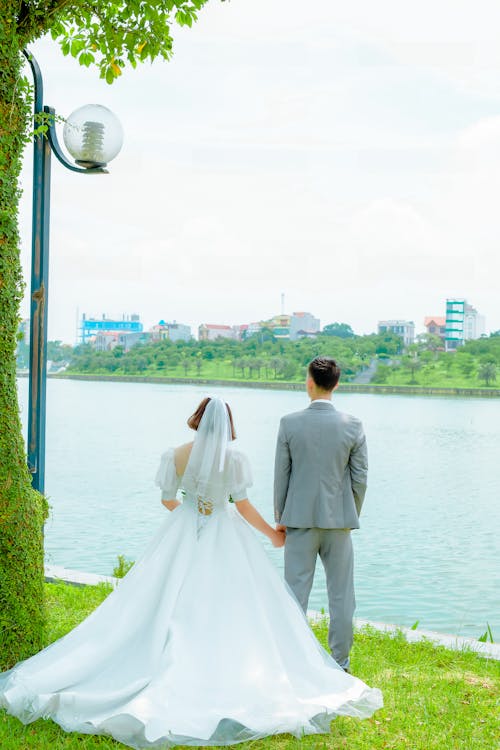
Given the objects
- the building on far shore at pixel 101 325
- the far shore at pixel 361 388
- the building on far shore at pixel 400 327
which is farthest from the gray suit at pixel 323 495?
the building on far shore at pixel 101 325

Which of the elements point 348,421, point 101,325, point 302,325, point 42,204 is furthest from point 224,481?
point 101,325

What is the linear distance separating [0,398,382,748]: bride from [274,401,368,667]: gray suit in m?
0.20

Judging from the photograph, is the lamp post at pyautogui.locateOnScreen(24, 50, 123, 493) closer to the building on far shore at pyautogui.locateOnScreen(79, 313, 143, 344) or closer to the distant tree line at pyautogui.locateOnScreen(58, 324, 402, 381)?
the distant tree line at pyautogui.locateOnScreen(58, 324, 402, 381)

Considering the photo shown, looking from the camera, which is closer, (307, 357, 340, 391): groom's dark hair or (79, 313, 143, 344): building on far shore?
(307, 357, 340, 391): groom's dark hair

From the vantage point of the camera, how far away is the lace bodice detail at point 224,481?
13.5ft

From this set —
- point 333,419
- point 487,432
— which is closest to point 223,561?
point 333,419

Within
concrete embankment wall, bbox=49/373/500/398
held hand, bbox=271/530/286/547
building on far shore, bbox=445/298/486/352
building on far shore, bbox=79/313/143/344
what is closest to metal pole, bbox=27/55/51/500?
held hand, bbox=271/530/286/547

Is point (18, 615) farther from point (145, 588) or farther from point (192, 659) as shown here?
point (192, 659)

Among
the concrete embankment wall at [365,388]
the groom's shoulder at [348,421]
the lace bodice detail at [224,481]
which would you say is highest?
the groom's shoulder at [348,421]

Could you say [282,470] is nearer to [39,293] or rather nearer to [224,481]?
[224,481]

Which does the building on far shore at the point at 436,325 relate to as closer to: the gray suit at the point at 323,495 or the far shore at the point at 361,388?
the far shore at the point at 361,388

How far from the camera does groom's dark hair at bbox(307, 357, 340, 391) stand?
428 centimetres

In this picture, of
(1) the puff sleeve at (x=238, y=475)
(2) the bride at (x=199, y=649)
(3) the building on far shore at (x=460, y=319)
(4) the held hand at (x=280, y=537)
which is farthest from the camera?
(3) the building on far shore at (x=460, y=319)

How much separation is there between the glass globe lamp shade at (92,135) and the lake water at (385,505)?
2.89 m
